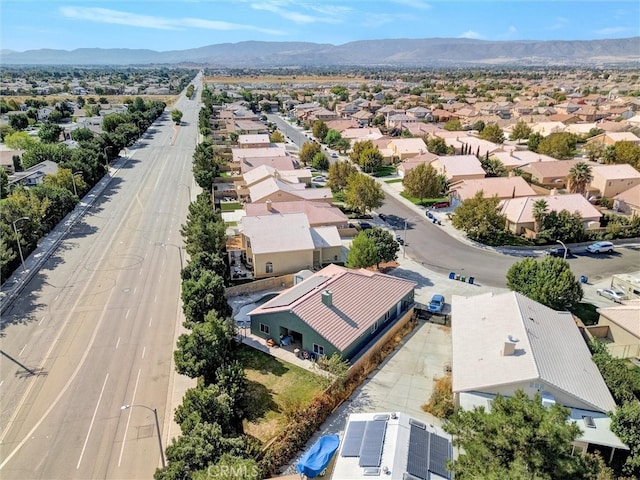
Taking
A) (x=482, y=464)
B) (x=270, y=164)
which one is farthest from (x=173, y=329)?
(x=270, y=164)

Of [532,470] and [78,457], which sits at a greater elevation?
[532,470]

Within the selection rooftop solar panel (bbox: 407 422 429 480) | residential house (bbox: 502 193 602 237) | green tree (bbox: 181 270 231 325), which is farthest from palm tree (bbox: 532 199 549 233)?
green tree (bbox: 181 270 231 325)

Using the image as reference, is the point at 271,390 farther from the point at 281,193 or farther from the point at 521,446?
the point at 281,193

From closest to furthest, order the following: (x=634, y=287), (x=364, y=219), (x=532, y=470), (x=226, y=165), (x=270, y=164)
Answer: (x=532, y=470) < (x=634, y=287) < (x=364, y=219) < (x=270, y=164) < (x=226, y=165)

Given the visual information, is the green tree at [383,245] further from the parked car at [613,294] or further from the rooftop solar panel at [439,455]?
the rooftop solar panel at [439,455]

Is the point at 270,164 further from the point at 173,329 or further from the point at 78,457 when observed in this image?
the point at 78,457

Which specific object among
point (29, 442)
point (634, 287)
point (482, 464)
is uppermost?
point (482, 464)

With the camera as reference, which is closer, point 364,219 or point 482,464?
point 482,464
